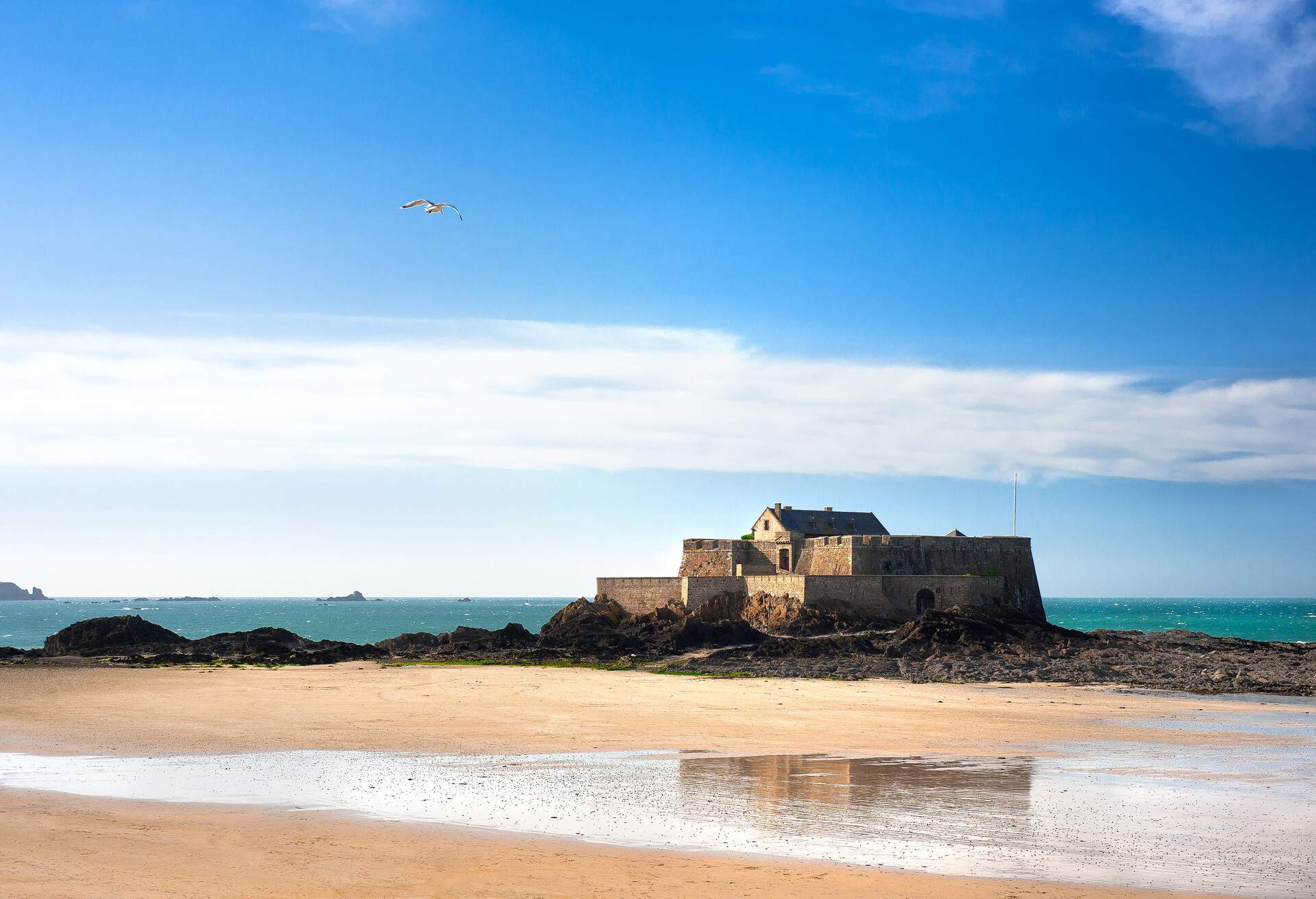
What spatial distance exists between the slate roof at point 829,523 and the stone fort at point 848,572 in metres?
0.08

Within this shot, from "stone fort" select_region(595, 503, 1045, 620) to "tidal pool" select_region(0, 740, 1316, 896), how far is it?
2816 cm

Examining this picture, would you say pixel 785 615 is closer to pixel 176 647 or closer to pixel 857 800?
pixel 176 647

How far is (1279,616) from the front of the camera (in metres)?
144

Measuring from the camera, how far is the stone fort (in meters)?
47.5

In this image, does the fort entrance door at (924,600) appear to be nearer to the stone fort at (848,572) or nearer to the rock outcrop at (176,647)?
the stone fort at (848,572)

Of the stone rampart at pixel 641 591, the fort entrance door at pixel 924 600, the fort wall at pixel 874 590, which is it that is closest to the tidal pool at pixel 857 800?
the fort wall at pixel 874 590

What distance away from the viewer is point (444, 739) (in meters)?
20.1

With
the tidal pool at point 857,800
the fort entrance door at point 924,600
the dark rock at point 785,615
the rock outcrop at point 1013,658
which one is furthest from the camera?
the fort entrance door at point 924,600

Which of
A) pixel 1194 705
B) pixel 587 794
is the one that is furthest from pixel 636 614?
pixel 587 794

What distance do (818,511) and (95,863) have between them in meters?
48.3

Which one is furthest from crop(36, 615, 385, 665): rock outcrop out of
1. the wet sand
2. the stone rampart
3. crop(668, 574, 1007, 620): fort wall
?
crop(668, 574, 1007, 620): fort wall

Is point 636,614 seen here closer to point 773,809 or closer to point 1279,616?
point 773,809

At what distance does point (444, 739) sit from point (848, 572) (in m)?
31.7

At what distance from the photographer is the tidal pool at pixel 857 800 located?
1136cm
